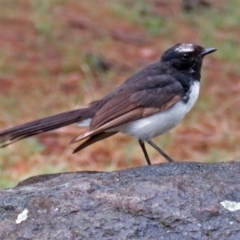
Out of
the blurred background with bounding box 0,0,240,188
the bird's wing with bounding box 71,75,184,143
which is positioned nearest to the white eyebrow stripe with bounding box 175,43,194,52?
the bird's wing with bounding box 71,75,184,143

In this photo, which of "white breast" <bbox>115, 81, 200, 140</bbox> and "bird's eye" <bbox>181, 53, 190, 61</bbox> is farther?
"bird's eye" <bbox>181, 53, 190, 61</bbox>

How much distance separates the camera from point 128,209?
135 inches

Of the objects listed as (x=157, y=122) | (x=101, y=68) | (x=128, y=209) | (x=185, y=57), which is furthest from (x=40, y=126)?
(x=101, y=68)

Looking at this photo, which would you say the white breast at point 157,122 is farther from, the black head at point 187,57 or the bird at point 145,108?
the black head at point 187,57

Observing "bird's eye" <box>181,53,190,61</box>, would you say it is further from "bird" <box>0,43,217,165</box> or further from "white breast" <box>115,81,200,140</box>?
"white breast" <box>115,81,200,140</box>

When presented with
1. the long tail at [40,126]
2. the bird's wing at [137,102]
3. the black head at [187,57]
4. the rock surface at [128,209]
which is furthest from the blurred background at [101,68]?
the rock surface at [128,209]

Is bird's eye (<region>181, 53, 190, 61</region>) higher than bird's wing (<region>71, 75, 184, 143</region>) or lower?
higher

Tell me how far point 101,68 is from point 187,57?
208 inches

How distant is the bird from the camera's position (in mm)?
5102

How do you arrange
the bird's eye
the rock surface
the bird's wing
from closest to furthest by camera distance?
the rock surface → the bird's wing → the bird's eye

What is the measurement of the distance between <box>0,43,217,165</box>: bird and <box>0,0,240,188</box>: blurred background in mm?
1542

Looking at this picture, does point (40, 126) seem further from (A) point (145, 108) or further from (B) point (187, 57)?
(B) point (187, 57)

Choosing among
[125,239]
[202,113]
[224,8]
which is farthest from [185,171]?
[224,8]

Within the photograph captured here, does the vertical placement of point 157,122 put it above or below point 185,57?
below
